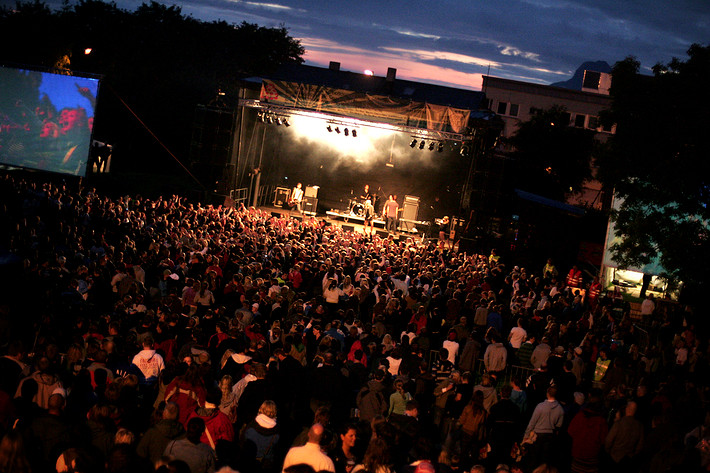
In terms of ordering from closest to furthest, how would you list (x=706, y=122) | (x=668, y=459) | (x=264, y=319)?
(x=668, y=459) → (x=264, y=319) → (x=706, y=122)

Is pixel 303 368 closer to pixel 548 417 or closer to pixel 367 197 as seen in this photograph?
pixel 548 417

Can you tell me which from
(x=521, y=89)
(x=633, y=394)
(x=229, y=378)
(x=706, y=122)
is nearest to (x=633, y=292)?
(x=706, y=122)

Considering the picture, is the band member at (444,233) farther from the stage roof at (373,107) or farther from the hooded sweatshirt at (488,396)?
the hooded sweatshirt at (488,396)

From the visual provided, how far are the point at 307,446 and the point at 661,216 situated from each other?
1390 cm

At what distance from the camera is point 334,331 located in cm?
871

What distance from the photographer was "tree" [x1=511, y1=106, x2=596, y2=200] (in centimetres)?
3431

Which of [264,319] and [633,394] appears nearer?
[633,394]

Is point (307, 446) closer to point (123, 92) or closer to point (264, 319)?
point (264, 319)

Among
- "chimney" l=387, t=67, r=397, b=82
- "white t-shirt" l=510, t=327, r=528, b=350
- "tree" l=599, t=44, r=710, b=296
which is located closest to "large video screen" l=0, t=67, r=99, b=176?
"chimney" l=387, t=67, r=397, b=82

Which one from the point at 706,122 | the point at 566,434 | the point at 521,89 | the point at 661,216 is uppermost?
the point at 521,89

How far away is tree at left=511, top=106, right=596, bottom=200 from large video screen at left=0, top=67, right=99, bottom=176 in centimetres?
2150

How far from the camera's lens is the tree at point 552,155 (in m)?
34.3

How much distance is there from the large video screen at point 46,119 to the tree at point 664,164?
15688mm

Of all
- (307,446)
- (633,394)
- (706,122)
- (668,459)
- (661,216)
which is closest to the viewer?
(307,446)
